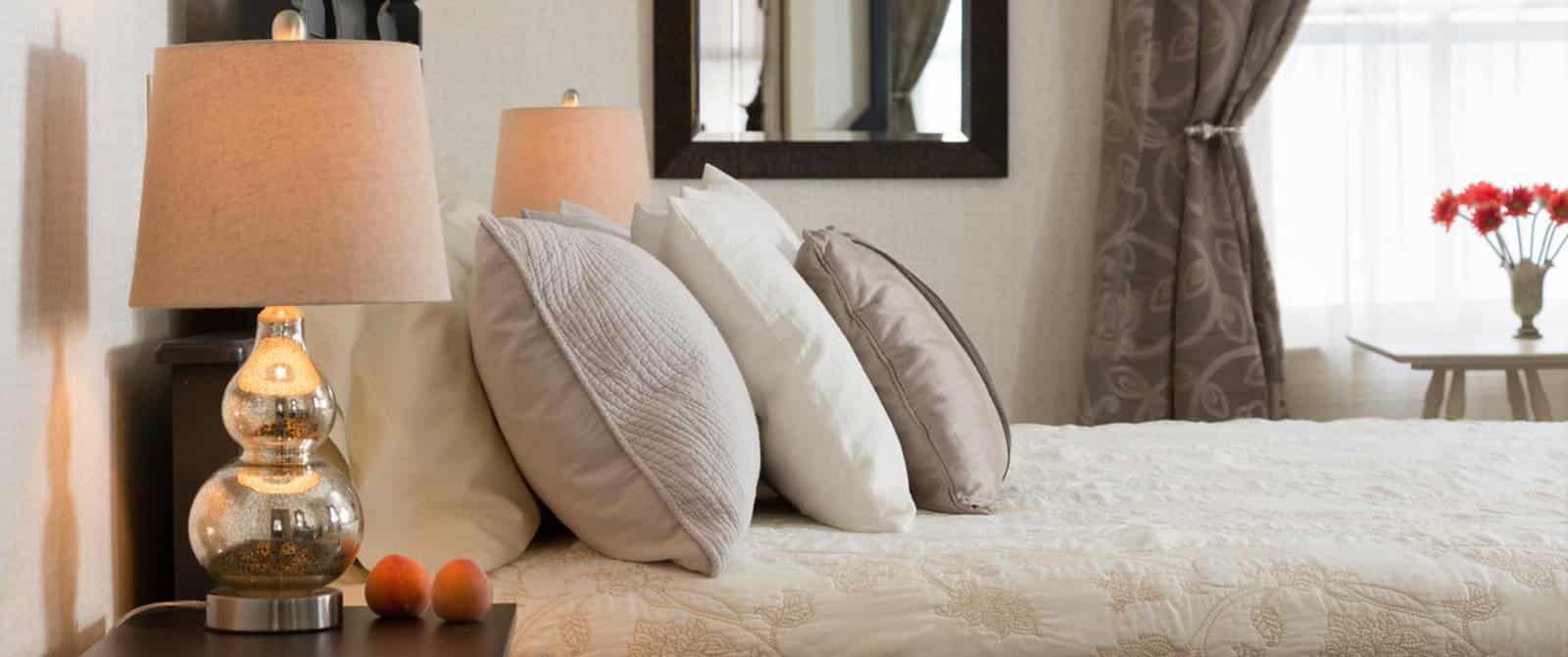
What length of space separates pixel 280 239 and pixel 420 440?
1.32 ft

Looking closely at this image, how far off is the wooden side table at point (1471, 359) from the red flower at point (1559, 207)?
302 mm

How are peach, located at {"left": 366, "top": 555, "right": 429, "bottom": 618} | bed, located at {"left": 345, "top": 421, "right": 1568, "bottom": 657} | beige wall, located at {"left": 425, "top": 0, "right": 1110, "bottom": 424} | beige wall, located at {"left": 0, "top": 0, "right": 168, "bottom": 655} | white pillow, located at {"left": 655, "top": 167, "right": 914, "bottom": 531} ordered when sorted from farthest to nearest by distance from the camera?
beige wall, located at {"left": 425, "top": 0, "right": 1110, "bottom": 424}, white pillow, located at {"left": 655, "top": 167, "right": 914, "bottom": 531}, bed, located at {"left": 345, "top": 421, "right": 1568, "bottom": 657}, peach, located at {"left": 366, "top": 555, "right": 429, "bottom": 618}, beige wall, located at {"left": 0, "top": 0, "right": 168, "bottom": 655}

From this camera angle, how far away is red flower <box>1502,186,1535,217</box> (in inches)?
155

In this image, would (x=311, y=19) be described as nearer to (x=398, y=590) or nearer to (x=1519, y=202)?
(x=398, y=590)

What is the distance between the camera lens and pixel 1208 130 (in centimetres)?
404

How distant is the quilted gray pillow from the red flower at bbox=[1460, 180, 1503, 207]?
291 cm

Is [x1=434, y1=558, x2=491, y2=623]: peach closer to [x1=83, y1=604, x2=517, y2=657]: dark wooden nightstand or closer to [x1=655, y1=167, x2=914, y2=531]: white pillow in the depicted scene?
[x1=83, y1=604, x2=517, y2=657]: dark wooden nightstand

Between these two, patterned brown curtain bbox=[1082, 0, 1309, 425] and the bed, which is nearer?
the bed

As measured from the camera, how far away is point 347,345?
66.7 inches

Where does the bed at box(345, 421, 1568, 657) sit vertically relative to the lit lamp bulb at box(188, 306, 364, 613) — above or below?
below

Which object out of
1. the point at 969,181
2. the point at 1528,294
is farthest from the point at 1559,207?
the point at 969,181

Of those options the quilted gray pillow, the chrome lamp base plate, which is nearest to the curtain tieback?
the quilted gray pillow

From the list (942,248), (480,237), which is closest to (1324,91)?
(942,248)

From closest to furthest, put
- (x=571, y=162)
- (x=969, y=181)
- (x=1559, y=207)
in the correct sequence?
(x=571, y=162) → (x=1559, y=207) → (x=969, y=181)
